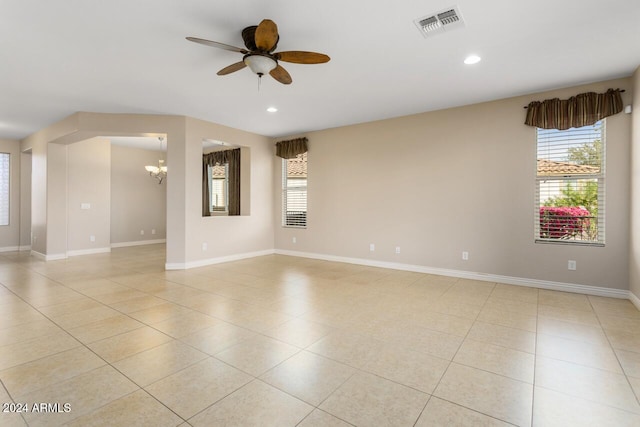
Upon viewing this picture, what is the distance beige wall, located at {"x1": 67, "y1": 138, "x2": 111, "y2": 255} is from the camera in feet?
22.9

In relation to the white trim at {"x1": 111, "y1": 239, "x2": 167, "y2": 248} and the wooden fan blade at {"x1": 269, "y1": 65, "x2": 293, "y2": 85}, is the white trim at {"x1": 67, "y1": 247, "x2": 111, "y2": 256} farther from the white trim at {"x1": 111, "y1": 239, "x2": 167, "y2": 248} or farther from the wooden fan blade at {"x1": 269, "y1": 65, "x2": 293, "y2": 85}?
the wooden fan blade at {"x1": 269, "y1": 65, "x2": 293, "y2": 85}

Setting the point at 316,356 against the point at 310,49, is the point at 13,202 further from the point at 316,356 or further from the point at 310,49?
the point at 316,356

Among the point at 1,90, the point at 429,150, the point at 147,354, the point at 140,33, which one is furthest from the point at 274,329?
the point at 1,90

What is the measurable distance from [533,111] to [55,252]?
9047mm

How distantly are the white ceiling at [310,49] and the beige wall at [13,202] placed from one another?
3.29 metres

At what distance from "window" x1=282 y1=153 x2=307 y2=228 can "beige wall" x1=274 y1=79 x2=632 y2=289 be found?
0.88 ft

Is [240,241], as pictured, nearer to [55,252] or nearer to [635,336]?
[55,252]

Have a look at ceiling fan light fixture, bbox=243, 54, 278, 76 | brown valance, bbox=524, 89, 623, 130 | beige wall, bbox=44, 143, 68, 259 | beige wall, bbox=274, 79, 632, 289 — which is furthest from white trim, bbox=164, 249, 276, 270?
brown valance, bbox=524, 89, 623, 130

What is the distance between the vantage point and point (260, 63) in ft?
9.13

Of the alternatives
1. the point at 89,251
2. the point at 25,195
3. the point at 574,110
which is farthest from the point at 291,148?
the point at 25,195

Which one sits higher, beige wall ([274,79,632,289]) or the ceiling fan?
the ceiling fan

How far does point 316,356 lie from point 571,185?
4120 mm

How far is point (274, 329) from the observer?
2902 millimetres

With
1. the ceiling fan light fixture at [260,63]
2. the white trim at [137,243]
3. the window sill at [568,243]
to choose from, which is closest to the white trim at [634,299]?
the window sill at [568,243]
